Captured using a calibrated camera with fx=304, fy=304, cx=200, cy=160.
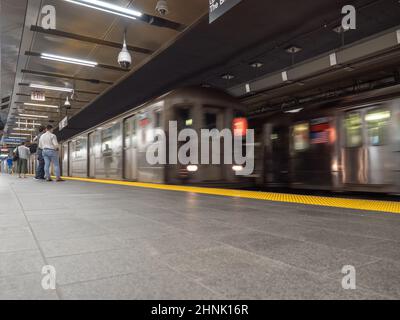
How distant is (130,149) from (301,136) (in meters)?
5.41

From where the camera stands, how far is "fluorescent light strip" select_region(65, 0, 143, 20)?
6.47m

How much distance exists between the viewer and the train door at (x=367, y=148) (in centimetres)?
697

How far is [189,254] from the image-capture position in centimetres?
177

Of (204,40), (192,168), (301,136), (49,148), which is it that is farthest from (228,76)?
(49,148)

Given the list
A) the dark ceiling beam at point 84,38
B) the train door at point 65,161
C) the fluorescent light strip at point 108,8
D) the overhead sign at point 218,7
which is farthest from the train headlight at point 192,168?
the train door at point 65,161

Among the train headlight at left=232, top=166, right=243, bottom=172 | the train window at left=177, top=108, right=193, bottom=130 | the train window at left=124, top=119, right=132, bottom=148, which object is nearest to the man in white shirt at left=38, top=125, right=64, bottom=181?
the train window at left=124, top=119, right=132, bottom=148

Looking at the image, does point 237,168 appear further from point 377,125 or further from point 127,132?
point 127,132

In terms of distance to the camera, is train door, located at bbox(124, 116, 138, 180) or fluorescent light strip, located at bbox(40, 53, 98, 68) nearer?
train door, located at bbox(124, 116, 138, 180)

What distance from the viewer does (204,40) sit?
855 cm

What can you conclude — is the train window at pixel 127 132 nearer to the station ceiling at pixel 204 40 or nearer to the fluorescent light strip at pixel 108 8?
the station ceiling at pixel 204 40

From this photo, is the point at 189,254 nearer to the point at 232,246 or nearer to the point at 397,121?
the point at 232,246

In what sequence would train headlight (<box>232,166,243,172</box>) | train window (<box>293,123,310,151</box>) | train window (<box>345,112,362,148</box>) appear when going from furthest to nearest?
train window (<box>293,123,310,151</box>) → train headlight (<box>232,166,243,172</box>) → train window (<box>345,112,362,148</box>)

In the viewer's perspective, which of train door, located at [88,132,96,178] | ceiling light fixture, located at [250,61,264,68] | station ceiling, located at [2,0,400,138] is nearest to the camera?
station ceiling, located at [2,0,400,138]

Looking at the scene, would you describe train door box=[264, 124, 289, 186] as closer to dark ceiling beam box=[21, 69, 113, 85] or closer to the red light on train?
the red light on train
